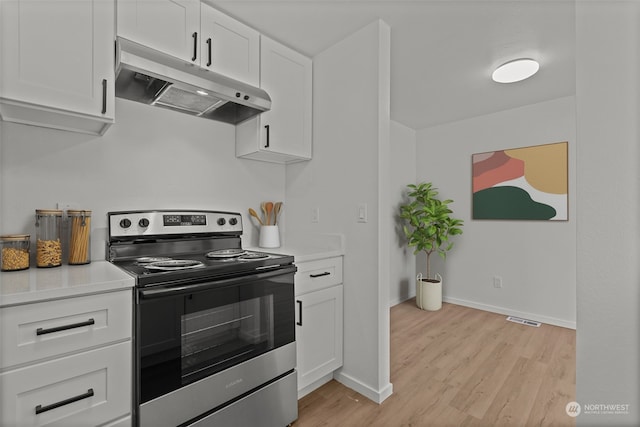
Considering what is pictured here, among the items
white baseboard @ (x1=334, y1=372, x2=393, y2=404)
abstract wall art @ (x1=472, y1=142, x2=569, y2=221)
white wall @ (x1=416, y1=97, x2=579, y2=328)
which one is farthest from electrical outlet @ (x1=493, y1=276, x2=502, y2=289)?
white baseboard @ (x1=334, y1=372, x2=393, y2=404)

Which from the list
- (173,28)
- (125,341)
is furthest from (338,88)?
(125,341)

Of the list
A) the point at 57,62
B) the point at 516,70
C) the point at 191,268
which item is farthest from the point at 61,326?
the point at 516,70

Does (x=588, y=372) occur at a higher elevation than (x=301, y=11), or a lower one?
lower

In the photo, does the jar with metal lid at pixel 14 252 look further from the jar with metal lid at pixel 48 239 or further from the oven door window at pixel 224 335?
the oven door window at pixel 224 335

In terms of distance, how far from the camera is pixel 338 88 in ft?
6.98

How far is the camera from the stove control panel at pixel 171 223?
63.3 inches

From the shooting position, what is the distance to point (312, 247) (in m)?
2.20

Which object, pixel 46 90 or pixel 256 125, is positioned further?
pixel 256 125

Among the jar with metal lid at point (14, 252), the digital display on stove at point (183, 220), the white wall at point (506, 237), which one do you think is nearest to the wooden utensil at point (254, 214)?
the digital display on stove at point (183, 220)

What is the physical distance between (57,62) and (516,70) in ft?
9.87

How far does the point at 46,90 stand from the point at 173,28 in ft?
2.29

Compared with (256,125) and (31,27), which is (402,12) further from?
(31,27)

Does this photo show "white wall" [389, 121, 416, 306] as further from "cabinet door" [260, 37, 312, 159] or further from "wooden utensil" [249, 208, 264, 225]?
"wooden utensil" [249, 208, 264, 225]

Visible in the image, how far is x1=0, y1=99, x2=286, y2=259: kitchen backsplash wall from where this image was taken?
1407 millimetres
